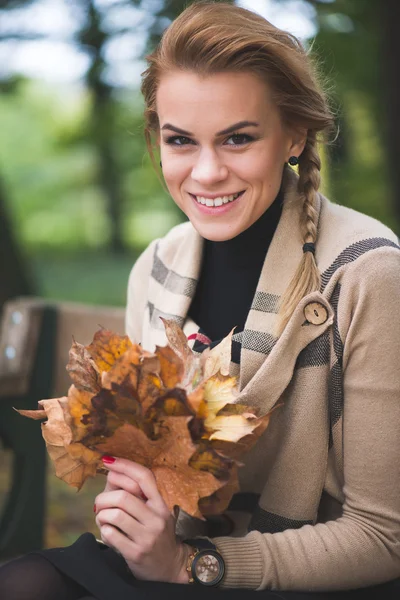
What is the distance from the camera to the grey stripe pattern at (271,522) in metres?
2.18

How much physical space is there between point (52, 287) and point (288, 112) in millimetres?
5827

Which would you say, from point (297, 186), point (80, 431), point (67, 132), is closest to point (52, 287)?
point (67, 132)

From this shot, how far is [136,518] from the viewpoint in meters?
1.90

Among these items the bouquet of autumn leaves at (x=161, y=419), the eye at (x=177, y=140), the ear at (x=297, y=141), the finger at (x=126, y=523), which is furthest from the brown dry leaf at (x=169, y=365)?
the ear at (x=297, y=141)

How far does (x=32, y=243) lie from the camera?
36.4ft

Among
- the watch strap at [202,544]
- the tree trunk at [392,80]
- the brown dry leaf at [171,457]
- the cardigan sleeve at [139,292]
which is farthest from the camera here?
the tree trunk at [392,80]

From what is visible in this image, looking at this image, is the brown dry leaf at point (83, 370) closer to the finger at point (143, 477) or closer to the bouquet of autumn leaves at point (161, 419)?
the bouquet of autumn leaves at point (161, 419)

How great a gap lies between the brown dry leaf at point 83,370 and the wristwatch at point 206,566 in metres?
0.50

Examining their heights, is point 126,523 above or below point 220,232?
below

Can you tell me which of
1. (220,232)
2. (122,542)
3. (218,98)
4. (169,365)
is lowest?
(122,542)

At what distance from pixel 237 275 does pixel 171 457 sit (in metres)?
0.84

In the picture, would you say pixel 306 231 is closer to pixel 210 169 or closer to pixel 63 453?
pixel 210 169

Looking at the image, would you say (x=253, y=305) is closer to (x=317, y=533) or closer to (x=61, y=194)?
(x=317, y=533)

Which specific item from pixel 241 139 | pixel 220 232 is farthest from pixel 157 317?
pixel 241 139
